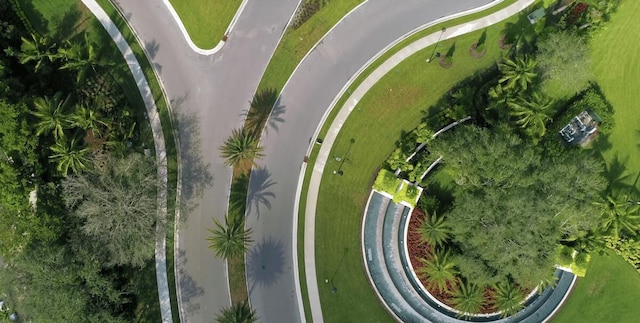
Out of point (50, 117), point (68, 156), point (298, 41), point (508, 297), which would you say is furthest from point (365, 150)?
point (50, 117)

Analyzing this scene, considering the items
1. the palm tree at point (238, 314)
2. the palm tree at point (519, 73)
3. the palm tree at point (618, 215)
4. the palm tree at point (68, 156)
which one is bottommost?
the palm tree at point (238, 314)

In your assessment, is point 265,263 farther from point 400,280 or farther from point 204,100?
point 204,100

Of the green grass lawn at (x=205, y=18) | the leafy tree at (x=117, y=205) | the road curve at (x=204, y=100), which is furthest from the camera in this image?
the green grass lawn at (x=205, y=18)

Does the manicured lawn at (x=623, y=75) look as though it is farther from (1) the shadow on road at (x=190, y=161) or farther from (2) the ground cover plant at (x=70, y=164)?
(2) the ground cover plant at (x=70, y=164)

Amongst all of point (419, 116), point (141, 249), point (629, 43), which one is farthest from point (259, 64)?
point (629, 43)

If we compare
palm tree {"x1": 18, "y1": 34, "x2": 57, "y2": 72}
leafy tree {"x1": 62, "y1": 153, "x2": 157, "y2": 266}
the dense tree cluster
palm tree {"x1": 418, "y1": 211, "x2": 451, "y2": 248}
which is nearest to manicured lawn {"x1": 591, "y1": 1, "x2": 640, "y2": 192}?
palm tree {"x1": 418, "y1": 211, "x2": 451, "y2": 248}

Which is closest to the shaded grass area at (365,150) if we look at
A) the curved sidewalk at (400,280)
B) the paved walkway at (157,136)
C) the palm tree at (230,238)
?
the curved sidewalk at (400,280)
